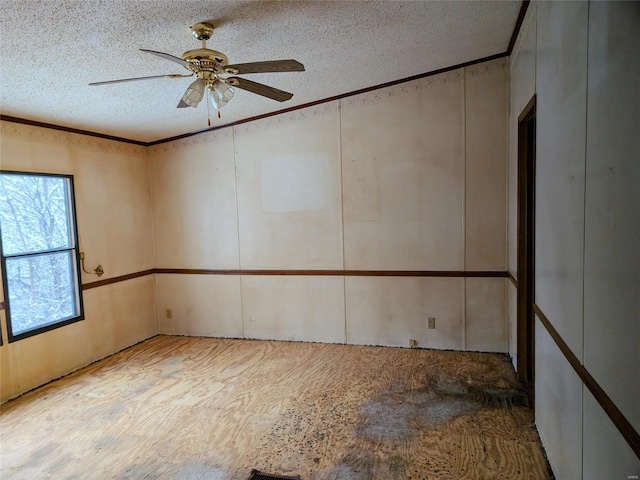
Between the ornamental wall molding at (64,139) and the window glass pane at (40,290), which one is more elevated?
the ornamental wall molding at (64,139)

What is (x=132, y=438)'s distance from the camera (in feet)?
9.55

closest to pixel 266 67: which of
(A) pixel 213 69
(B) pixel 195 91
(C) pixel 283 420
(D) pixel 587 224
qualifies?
(A) pixel 213 69

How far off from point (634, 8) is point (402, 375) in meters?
3.29

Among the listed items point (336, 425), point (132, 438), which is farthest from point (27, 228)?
point (336, 425)

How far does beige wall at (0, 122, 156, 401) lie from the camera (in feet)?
12.2

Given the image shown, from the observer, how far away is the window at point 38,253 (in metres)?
3.63

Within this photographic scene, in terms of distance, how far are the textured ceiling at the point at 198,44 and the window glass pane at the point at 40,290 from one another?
139 centimetres

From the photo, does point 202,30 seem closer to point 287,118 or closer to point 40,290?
point 287,118

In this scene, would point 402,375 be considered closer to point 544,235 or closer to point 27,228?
point 544,235

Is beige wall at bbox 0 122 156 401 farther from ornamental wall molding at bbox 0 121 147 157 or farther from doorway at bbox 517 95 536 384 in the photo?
doorway at bbox 517 95 536 384

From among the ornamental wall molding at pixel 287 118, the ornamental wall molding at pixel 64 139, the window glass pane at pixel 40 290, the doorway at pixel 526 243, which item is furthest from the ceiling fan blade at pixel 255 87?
the window glass pane at pixel 40 290

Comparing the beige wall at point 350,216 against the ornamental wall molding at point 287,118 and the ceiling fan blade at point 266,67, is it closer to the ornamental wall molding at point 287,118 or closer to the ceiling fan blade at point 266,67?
the ornamental wall molding at point 287,118

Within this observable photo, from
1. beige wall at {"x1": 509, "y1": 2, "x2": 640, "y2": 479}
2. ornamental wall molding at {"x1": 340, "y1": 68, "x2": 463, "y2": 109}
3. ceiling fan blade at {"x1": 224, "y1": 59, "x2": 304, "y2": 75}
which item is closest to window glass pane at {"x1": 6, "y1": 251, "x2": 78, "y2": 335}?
ceiling fan blade at {"x1": 224, "y1": 59, "x2": 304, "y2": 75}

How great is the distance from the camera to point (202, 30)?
2473 millimetres
